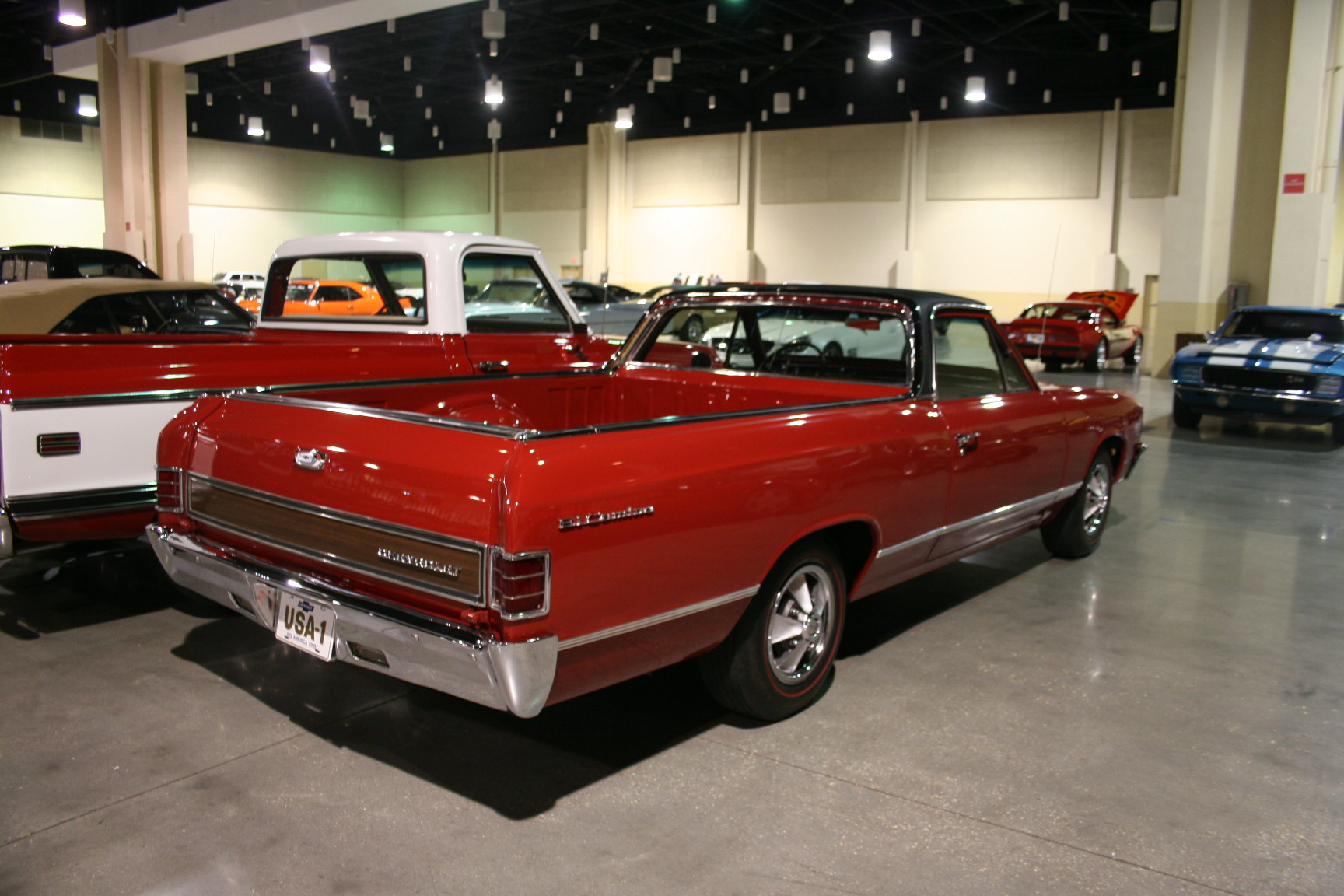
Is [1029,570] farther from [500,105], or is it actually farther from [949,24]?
[500,105]

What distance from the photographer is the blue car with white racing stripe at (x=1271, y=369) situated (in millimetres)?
10117

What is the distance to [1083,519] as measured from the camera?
582cm

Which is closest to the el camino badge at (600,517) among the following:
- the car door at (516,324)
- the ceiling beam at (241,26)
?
the car door at (516,324)

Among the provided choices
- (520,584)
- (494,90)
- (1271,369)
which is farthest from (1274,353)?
(494,90)

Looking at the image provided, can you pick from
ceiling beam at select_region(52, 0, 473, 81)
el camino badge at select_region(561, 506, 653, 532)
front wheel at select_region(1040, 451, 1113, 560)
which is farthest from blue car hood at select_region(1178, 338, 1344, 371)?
ceiling beam at select_region(52, 0, 473, 81)

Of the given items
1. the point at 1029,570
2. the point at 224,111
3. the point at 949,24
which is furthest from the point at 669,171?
the point at 1029,570

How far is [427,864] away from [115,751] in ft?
4.37

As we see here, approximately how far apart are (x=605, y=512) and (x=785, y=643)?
124 centimetres

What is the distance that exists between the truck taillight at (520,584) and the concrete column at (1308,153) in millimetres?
16911

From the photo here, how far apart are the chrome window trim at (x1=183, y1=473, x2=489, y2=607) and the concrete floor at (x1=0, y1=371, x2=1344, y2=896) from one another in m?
0.70

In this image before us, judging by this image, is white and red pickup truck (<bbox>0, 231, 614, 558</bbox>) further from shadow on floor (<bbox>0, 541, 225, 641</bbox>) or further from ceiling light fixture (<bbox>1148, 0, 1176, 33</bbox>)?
ceiling light fixture (<bbox>1148, 0, 1176, 33</bbox>)

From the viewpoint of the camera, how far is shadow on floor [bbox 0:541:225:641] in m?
4.54

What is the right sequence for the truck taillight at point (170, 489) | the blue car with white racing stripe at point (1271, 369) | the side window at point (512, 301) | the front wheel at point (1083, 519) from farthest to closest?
the blue car with white racing stripe at point (1271, 369), the side window at point (512, 301), the front wheel at point (1083, 519), the truck taillight at point (170, 489)

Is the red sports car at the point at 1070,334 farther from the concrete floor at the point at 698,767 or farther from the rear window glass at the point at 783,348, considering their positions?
the concrete floor at the point at 698,767
